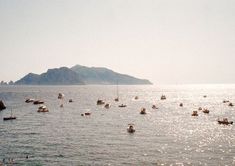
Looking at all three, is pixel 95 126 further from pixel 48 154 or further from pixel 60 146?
pixel 48 154

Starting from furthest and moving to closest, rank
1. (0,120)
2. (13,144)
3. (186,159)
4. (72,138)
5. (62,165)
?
(0,120) → (72,138) → (13,144) → (186,159) → (62,165)

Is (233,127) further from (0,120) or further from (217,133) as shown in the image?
(0,120)

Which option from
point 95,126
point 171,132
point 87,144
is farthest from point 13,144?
point 171,132

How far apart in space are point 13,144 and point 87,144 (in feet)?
53.5

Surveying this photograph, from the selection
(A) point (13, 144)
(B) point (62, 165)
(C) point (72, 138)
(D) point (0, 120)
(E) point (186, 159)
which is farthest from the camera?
(D) point (0, 120)

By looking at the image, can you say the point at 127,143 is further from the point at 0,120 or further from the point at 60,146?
the point at 0,120

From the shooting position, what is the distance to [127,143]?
7450 cm

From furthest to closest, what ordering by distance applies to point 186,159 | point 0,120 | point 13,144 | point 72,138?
point 0,120, point 72,138, point 13,144, point 186,159

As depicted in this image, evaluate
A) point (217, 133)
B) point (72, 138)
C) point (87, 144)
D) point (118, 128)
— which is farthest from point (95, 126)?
point (217, 133)

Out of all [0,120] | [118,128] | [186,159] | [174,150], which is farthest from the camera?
[0,120]

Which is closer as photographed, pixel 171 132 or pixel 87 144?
pixel 87 144

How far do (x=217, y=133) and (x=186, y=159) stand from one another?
33.4m

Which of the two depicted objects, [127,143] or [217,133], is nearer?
[127,143]

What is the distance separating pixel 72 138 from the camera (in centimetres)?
8056
